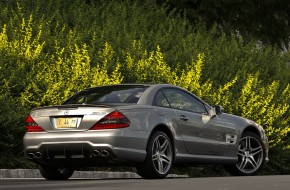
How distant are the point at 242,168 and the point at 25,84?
17.0 ft

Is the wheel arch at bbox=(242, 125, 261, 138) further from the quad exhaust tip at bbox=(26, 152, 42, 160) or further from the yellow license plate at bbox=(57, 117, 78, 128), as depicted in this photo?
the quad exhaust tip at bbox=(26, 152, 42, 160)

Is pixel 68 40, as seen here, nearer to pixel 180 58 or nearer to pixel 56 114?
pixel 180 58

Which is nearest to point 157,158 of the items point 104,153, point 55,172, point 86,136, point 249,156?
point 104,153

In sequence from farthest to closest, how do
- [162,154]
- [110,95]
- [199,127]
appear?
1. [199,127]
2. [110,95]
3. [162,154]

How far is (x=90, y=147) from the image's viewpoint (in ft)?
42.6

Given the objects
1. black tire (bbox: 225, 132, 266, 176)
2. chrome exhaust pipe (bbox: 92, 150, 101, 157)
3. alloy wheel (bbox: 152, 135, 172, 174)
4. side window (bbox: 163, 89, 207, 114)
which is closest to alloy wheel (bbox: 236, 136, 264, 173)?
black tire (bbox: 225, 132, 266, 176)

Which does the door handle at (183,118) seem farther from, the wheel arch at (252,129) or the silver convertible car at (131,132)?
the wheel arch at (252,129)

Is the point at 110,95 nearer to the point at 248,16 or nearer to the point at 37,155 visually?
the point at 37,155

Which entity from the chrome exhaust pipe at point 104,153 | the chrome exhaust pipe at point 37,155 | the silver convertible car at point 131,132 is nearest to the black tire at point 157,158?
the silver convertible car at point 131,132

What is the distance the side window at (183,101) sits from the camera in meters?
14.5

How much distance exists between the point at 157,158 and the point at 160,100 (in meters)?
1.12

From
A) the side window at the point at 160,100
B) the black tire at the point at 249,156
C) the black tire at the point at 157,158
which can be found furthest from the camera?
the black tire at the point at 249,156

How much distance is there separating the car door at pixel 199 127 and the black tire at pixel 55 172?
203cm

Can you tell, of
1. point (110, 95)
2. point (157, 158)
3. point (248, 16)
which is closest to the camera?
point (157, 158)
